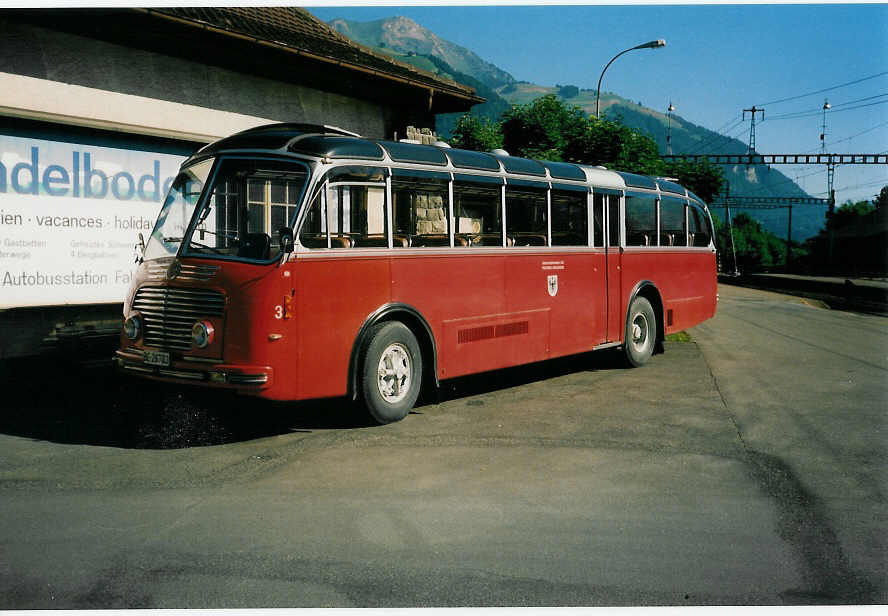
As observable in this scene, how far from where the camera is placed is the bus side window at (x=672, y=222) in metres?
13.7

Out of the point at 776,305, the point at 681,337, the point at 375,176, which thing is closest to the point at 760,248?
the point at 776,305

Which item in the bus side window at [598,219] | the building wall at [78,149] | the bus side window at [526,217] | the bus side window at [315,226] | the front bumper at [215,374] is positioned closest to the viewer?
the front bumper at [215,374]

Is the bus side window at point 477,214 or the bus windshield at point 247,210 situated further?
the bus side window at point 477,214

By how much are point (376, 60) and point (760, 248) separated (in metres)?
140

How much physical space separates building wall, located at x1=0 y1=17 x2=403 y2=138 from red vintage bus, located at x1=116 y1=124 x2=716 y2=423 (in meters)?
3.80

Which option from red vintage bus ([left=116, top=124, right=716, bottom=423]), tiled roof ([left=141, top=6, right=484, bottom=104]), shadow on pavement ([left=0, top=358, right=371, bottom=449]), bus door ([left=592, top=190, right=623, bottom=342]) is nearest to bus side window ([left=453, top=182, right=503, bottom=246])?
red vintage bus ([left=116, top=124, right=716, bottom=423])

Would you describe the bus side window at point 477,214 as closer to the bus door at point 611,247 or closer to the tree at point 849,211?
the bus door at point 611,247

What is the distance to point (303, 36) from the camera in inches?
593

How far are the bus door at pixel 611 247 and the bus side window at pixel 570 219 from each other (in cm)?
23

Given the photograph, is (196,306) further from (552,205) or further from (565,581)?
(552,205)

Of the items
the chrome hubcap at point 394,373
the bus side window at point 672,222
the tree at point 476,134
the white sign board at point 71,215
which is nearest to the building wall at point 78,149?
the white sign board at point 71,215

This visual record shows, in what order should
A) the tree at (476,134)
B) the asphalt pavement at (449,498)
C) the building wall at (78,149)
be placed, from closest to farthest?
the asphalt pavement at (449,498)
the building wall at (78,149)
the tree at (476,134)

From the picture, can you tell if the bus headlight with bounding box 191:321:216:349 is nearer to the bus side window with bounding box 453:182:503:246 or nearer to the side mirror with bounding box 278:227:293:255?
the side mirror with bounding box 278:227:293:255

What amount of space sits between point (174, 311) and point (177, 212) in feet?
3.81
